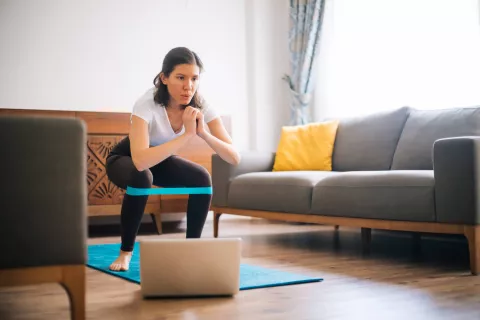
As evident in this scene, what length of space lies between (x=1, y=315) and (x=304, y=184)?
6.16 feet

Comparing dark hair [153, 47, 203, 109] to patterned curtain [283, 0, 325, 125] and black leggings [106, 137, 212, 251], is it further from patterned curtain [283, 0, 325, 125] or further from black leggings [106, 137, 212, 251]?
patterned curtain [283, 0, 325, 125]

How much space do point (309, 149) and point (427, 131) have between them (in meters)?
0.94

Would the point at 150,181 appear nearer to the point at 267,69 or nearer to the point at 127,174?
the point at 127,174

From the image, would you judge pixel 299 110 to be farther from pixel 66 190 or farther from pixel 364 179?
pixel 66 190

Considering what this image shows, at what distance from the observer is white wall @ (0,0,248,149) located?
14.9ft

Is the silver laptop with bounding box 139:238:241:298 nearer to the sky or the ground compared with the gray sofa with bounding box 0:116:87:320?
nearer to the ground

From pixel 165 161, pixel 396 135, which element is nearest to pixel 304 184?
pixel 396 135

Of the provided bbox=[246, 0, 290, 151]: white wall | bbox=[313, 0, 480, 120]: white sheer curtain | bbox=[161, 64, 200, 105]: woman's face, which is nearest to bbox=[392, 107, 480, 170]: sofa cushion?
bbox=[313, 0, 480, 120]: white sheer curtain

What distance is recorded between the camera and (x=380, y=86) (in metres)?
4.54

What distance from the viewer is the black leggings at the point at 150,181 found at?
262 centimetres

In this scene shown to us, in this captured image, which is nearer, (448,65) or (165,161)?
(165,161)

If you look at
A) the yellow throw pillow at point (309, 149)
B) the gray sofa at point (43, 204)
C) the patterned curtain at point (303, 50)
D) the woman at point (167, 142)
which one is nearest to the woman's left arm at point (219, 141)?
the woman at point (167, 142)

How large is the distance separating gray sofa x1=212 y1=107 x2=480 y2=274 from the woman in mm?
745

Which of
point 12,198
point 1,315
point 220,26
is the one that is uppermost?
point 220,26
